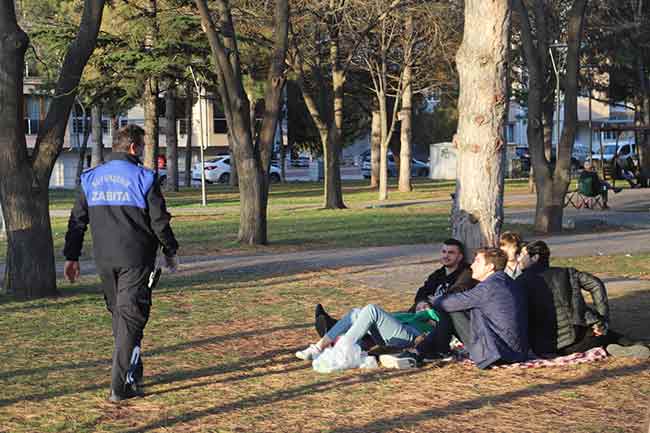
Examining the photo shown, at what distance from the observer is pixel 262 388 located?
7562 mm

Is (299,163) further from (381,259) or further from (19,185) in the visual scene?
(19,185)

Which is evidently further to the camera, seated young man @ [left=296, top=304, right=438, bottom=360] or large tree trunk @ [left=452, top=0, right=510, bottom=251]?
large tree trunk @ [left=452, top=0, right=510, bottom=251]

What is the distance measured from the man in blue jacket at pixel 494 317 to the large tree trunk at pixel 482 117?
2.23 meters

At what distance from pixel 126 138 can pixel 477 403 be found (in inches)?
118

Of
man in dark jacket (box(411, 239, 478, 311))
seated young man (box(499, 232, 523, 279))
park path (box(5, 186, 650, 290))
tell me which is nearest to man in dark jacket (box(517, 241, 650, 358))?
seated young man (box(499, 232, 523, 279))

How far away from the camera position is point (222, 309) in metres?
11.7

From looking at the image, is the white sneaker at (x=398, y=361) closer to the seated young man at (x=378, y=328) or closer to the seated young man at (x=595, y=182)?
the seated young man at (x=378, y=328)

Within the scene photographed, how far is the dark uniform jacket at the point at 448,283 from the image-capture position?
8648 mm

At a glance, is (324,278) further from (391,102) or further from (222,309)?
(391,102)

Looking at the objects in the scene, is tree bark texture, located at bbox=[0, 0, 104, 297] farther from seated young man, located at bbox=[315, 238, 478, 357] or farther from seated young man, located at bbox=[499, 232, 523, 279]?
seated young man, located at bbox=[499, 232, 523, 279]

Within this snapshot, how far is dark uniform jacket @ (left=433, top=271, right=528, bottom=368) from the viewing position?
312 inches

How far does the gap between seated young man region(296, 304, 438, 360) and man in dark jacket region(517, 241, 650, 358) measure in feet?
2.73

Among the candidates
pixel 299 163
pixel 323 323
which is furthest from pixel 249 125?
pixel 299 163

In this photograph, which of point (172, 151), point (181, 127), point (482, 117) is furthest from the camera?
point (181, 127)
